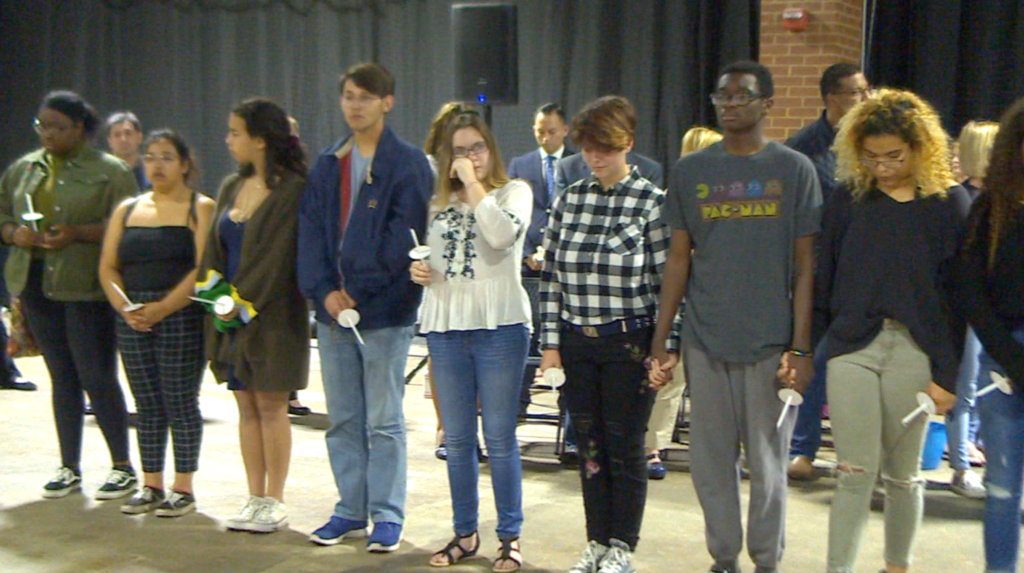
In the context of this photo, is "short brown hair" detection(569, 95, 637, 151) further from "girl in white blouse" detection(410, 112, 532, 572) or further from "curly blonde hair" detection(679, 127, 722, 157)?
"curly blonde hair" detection(679, 127, 722, 157)

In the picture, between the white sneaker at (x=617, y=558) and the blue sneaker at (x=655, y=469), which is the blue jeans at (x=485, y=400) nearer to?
the white sneaker at (x=617, y=558)

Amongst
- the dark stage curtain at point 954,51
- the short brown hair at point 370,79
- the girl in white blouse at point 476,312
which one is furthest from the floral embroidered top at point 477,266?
the dark stage curtain at point 954,51

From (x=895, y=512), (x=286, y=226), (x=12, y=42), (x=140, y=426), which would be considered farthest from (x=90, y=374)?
(x=12, y=42)

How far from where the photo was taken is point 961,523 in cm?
435

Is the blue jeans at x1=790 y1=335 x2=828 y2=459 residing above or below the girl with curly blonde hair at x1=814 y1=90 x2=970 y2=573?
below

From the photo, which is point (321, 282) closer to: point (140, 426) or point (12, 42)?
point (140, 426)

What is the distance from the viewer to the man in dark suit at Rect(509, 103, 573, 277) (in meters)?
5.78

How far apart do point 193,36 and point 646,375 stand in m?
8.46

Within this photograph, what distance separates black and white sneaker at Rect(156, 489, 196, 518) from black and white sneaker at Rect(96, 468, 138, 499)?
283mm

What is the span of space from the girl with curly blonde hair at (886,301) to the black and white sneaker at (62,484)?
3.00 metres

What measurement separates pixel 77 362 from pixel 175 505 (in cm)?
73

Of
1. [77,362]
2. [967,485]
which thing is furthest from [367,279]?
[967,485]

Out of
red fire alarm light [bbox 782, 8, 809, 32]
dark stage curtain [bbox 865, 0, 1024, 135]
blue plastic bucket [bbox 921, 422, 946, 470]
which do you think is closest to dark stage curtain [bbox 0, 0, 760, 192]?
red fire alarm light [bbox 782, 8, 809, 32]

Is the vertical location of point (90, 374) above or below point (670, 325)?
below
